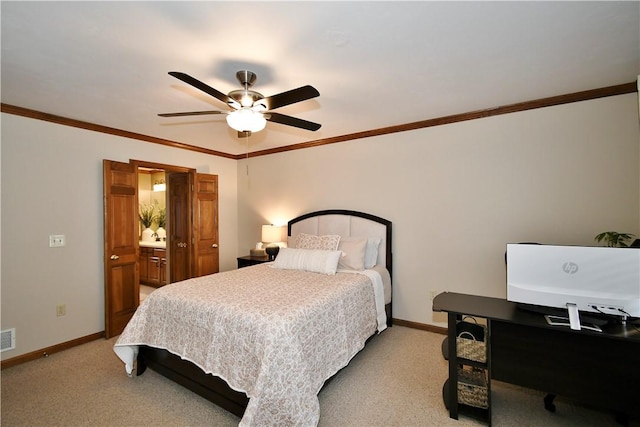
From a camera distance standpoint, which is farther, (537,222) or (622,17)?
(537,222)

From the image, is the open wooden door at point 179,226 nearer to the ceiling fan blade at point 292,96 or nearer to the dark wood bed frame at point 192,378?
the dark wood bed frame at point 192,378

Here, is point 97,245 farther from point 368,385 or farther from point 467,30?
point 467,30

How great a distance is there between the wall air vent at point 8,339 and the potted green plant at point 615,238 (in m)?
5.36

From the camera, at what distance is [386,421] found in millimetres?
2035

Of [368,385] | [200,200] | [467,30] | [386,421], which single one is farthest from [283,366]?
[200,200]

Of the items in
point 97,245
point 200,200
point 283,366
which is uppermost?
point 200,200

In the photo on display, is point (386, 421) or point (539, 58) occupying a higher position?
point (539, 58)

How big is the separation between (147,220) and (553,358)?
270 inches

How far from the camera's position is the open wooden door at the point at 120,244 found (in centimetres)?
346

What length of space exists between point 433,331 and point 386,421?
5.58 ft

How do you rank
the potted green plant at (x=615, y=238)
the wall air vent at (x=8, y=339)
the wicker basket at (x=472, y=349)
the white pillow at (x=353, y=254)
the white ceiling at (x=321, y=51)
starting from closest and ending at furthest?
the white ceiling at (x=321, y=51) < the wicker basket at (x=472, y=349) < the potted green plant at (x=615, y=238) < the wall air vent at (x=8, y=339) < the white pillow at (x=353, y=254)

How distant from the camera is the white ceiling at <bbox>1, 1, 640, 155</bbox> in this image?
1.59 metres

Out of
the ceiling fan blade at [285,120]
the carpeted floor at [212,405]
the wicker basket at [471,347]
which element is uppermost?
the ceiling fan blade at [285,120]

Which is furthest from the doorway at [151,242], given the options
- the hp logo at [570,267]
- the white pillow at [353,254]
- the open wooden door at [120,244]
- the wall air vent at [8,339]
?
the hp logo at [570,267]
